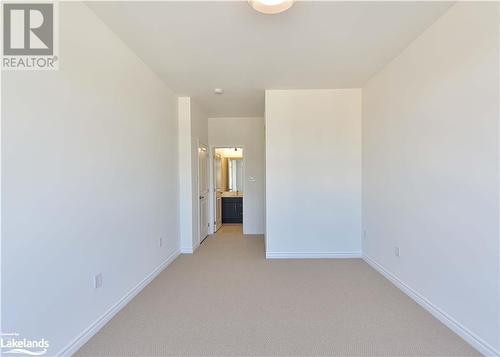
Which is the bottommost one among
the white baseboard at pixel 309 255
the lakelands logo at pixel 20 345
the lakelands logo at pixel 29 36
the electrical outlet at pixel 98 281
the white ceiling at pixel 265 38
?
the white baseboard at pixel 309 255

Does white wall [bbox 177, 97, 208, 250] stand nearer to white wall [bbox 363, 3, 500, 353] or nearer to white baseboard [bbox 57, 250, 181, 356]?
white baseboard [bbox 57, 250, 181, 356]

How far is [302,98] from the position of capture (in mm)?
3914

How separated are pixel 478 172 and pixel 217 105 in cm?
391

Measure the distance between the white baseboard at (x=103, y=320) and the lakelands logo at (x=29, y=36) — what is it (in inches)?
73.9

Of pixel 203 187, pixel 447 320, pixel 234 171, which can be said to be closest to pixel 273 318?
pixel 447 320

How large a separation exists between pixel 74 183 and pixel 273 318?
1.99 m

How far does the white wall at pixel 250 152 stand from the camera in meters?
5.73

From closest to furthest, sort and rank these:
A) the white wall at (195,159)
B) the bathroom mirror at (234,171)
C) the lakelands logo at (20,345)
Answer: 1. the lakelands logo at (20,345)
2. the white wall at (195,159)
3. the bathroom mirror at (234,171)

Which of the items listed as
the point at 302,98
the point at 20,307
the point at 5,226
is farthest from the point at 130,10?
the point at 302,98

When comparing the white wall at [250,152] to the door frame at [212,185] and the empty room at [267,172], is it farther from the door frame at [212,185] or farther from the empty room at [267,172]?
the empty room at [267,172]

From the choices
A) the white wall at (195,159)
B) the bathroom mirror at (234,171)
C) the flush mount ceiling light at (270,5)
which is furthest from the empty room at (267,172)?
the bathroom mirror at (234,171)

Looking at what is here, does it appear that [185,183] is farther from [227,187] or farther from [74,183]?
[227,187]

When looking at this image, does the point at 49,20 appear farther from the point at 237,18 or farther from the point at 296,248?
the point at 296,248

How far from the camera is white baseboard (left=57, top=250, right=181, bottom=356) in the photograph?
5.94 ft
